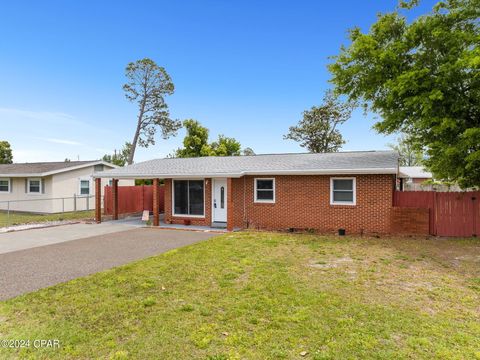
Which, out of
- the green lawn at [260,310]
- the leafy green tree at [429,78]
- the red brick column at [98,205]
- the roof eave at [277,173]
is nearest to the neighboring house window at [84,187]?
the red brick column at [98,205]

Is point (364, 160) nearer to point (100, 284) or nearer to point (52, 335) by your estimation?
point (100, 284)

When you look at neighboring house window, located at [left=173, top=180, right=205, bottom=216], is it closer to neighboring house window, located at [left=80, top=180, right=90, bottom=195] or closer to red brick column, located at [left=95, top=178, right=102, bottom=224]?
red brick column, located at [left=95, top=178, right=102, bottom=224]

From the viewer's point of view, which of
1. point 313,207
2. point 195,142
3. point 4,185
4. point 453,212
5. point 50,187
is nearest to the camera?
point 453,212

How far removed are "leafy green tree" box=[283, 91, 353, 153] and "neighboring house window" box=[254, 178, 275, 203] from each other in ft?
85.9

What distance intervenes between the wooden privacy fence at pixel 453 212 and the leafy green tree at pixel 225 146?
22837mm

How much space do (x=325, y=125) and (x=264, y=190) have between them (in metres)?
27.3

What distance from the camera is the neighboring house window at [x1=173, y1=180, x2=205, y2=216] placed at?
48.2 ft

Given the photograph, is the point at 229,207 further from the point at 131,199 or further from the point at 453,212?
the point at 131,199

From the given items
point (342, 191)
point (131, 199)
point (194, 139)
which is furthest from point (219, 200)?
point (194, 139)

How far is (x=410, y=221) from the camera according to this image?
464 inches

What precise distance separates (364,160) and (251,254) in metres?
7.36

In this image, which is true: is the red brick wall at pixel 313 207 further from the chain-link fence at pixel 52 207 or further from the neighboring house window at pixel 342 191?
the chain-link fence at pixel 52 207

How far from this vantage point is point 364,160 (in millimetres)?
13000

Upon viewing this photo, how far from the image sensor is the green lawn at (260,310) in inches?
143
